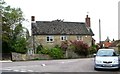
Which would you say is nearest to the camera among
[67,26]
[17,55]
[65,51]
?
[17,55]

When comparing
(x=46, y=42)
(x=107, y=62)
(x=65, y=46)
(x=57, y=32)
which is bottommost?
(x=107, y=62)

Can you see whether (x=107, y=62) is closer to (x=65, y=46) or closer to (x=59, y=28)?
(x=65, y=46)

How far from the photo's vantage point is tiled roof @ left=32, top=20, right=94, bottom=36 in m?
66.6

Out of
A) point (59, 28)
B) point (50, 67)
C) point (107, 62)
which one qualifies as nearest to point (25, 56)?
point (59, 28)

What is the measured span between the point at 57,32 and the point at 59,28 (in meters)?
1.30

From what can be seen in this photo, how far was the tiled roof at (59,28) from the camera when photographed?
66.6m

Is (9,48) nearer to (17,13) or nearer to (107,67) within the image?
(17,13)

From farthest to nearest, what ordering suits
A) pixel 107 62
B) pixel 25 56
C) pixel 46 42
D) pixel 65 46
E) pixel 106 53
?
1. pixel 46 42
2. pixel 65 46
3. pixel 25 56
4. pixel 106 53
5. pixel 107 62

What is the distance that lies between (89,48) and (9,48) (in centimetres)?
1683

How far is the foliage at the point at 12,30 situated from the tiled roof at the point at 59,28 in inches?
170

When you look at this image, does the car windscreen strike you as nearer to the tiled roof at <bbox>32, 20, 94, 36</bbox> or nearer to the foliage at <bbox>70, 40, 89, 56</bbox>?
the foliage at <bbox>70, 40, 89, 56</bbox>

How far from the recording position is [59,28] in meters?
68.4

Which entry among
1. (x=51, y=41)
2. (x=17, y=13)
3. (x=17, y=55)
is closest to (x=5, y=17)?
(x=17, y=13)

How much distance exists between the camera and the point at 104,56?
82.1ft
